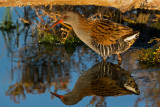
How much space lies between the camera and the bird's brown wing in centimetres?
696

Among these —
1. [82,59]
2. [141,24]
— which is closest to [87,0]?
[141,24]

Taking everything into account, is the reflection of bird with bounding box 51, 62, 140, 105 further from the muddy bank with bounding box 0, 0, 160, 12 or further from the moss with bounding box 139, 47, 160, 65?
the muddy bank with bounding box 0, 0, 160, 12

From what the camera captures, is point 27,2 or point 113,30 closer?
point 113,30

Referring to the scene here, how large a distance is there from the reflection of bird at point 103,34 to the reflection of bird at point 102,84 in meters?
0.43

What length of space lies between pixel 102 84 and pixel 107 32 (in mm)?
1504

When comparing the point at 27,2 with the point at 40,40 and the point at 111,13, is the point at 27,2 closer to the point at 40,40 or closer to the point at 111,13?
the point at 40,40

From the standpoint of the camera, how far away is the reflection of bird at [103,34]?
6.95 metres

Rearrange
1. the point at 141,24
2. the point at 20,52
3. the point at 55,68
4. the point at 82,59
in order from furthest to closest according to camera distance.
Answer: the point at 141,24 → the point at 20,52 → the point at 82,59 → the point at 55,68

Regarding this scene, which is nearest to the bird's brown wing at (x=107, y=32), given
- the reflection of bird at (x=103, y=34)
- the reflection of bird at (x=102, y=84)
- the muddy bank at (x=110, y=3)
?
the reflection of bird at (x=103, y=34)

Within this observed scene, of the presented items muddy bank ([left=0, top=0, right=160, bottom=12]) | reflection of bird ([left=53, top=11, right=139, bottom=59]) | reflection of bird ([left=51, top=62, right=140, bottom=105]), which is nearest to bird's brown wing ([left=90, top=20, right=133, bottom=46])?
reflection of bird ([left=53, top=11, right=139, bottom=59])

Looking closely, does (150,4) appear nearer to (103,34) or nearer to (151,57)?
(151,57)

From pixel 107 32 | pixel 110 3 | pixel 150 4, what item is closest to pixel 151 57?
pixel 107 32

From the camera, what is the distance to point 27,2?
9367 millimetres

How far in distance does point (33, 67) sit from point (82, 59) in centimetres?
118
